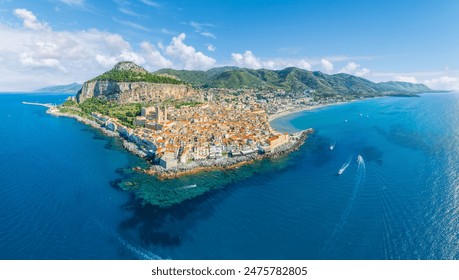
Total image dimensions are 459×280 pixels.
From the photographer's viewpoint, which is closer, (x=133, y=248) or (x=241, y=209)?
(x=133, y=248)

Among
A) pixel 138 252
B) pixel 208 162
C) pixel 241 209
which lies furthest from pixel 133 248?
pixel 208 162

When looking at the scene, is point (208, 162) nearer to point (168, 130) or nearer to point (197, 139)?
point (197, 139)

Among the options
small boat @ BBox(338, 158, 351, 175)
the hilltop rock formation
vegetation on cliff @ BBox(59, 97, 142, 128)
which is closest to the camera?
small boat @ BBox(338, 158, 351, 175)

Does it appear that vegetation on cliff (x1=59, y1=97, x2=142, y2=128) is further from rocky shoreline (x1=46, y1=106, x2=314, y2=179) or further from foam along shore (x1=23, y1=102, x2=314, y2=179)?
rocky shoreline (x1=46, y1=106, x2=314, y2=179)

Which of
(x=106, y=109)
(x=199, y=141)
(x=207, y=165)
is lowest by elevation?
(x=207, y=165)

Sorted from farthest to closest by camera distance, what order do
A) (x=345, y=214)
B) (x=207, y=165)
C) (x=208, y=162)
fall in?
(x=208, y=162)
(x=207, y=165)
(x=345, y=214)

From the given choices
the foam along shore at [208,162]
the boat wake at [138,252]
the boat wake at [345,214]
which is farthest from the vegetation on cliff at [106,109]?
the boat wake at [345,214]

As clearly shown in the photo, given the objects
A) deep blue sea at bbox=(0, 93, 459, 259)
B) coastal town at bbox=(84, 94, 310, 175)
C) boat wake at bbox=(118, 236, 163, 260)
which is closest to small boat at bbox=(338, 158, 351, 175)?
deep blue sea at bbox=(0, 93, 459, 259)

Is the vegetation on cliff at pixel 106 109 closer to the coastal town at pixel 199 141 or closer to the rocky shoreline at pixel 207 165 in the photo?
the coastal town at pixel 199 141

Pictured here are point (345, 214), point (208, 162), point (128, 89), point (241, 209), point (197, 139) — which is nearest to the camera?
point (345, 214)
